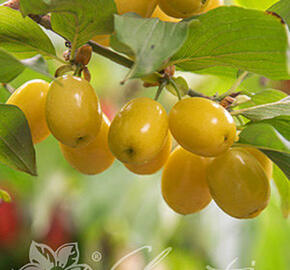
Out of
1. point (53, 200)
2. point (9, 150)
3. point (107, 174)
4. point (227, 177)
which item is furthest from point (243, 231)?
point (9, 150)

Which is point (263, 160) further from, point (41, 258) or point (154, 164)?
point (41, 258)

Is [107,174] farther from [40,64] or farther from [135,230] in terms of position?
[40,64]

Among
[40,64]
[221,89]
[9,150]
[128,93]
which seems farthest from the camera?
[128,93]

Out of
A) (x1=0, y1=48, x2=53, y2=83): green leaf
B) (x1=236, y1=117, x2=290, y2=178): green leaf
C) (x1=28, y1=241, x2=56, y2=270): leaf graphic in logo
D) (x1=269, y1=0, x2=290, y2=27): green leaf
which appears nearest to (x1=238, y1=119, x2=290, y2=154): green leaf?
(x1=236, y1=117, x2=290, y2=178): green leaf

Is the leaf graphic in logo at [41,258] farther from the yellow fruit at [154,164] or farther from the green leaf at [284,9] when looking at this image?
the green leaf at [284,9]

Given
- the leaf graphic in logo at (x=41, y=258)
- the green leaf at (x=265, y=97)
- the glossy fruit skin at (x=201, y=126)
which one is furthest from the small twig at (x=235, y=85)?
the leaf graphic in logo at (x=41, y=258)

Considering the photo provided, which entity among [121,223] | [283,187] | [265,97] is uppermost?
[265,97]

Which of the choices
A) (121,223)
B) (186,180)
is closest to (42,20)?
(186,180)
